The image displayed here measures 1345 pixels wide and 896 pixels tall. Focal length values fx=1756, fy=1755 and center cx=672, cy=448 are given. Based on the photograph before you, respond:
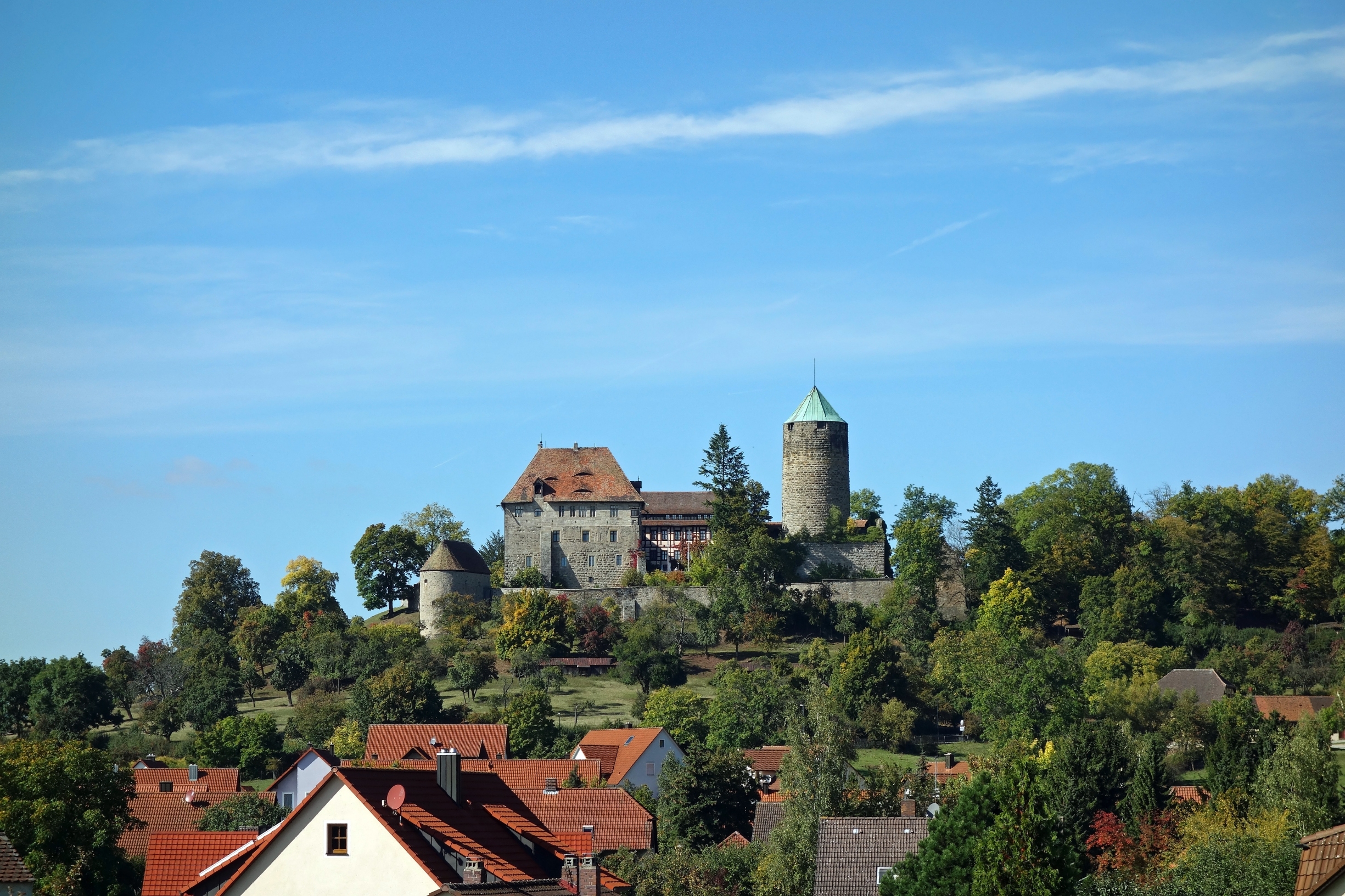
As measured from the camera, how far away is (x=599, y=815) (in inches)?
1861

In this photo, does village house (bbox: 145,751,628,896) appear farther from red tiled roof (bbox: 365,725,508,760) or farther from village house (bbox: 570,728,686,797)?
red tiled roof (bbox: 365,725,508,760)

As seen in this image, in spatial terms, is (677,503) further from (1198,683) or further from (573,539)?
(1198,683)

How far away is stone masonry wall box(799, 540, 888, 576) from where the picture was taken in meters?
92.6

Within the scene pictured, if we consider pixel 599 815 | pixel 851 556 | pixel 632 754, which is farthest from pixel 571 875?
pixel 851 556

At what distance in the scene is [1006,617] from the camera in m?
83.6

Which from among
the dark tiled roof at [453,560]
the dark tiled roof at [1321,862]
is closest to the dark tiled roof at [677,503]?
the dark tiled roof at [453,560]

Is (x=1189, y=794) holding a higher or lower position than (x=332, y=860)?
lower

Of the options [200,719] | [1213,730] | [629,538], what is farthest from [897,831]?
[629,538]

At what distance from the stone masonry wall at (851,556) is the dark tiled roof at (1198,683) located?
19.9 meters

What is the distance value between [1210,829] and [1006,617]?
41.8m

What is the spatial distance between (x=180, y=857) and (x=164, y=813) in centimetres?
2166

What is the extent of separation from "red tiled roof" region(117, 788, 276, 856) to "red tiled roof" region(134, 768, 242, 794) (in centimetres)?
167

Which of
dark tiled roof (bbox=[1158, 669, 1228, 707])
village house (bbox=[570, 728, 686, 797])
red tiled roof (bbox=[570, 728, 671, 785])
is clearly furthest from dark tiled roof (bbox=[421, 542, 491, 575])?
dark tiled roof (bbox=[1158, 669, 1228, 707])

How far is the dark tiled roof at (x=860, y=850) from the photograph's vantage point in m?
37.0
